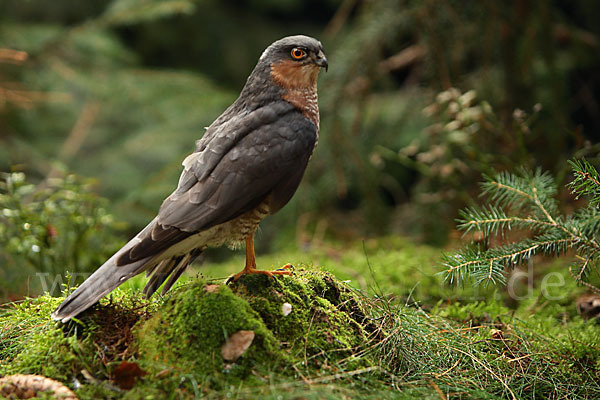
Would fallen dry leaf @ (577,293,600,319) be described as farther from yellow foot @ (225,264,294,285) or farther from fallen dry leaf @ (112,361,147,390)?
fallen dry leaf @ (112,361,147,390)

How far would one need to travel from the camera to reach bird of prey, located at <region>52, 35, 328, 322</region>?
2.37m

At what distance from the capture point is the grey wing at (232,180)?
2414 mm

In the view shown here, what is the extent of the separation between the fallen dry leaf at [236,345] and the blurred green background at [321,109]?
1.84 m

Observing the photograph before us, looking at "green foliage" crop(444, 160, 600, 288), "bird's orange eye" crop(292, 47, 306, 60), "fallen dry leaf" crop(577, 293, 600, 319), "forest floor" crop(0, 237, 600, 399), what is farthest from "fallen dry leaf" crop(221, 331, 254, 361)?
"fallen dry leaf" crop(577, 293, 600, 319)

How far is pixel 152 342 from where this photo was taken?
2186 mm

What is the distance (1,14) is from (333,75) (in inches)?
183

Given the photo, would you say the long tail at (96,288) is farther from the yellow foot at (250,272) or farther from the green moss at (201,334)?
the yellow foot at (250,272)

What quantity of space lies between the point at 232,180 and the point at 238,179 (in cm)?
3

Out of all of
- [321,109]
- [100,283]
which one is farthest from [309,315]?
[321,109]

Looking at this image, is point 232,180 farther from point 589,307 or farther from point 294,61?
point 589,307

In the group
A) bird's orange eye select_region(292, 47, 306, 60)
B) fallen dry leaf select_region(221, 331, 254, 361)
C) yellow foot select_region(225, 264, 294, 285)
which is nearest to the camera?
fallen dry leaf select_region(221, 331, 254, 361)

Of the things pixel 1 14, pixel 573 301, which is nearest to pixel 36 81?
pixel 1 14

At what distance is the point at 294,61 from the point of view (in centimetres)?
289

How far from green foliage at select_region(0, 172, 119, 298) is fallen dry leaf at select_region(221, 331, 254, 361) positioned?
166 cm
